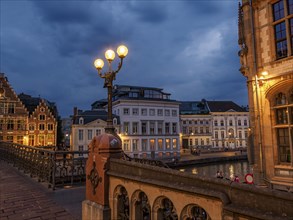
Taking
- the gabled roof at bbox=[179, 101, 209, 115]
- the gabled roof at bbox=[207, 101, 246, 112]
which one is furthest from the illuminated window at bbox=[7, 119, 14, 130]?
the gabled roof at bbox=[207, 101, 246, 112]

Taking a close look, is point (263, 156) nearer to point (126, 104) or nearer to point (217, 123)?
point (126, 104)

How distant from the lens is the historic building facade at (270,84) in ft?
36.7

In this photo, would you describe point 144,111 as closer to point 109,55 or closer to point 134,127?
point 134,127

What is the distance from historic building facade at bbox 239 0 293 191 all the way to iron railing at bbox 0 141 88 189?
9.07 m

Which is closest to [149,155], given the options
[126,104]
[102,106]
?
[126,104]

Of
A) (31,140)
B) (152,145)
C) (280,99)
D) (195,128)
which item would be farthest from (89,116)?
(280,99)

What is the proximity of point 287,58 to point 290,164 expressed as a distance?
16.7 feet

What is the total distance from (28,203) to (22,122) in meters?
40.9

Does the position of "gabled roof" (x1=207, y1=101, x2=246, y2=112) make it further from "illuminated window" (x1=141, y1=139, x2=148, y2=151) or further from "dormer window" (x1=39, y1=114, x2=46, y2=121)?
"dormer window" (x1=39, y1=114, x2=46, y2=121)

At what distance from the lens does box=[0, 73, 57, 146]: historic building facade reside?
40.7 metres

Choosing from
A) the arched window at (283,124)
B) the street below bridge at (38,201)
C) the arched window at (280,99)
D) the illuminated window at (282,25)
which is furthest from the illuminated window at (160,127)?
the street below bridge at (38,201)

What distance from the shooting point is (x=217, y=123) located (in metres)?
68.2

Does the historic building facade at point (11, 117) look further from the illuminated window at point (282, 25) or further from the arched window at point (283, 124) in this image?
the illuminated window at point (282, 25)

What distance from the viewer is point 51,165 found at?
8141mm
